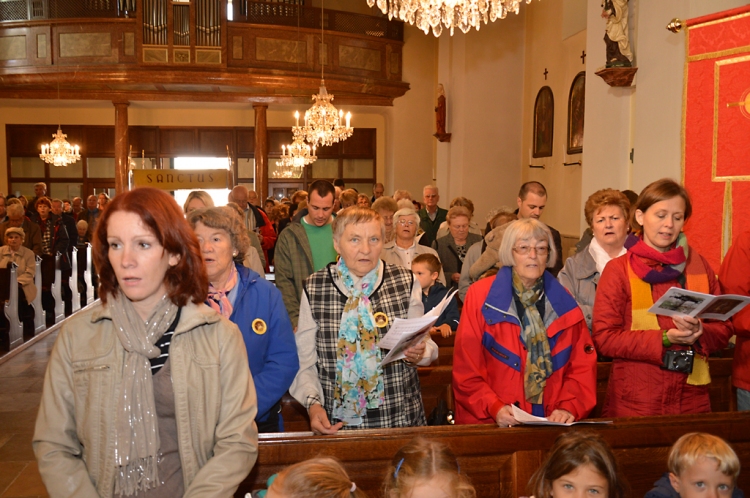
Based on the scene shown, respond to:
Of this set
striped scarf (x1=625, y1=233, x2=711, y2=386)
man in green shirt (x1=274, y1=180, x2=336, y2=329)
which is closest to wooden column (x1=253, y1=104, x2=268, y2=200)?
man in green shirt (x1=274, y1=180, x2=336, y2=329)

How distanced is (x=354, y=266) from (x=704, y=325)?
1499 millimetres

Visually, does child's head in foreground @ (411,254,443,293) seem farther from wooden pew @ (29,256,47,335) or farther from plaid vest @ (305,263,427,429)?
wooden pew @ (29,256,47,335)

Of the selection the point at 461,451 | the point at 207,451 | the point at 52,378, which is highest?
the point at 52,378

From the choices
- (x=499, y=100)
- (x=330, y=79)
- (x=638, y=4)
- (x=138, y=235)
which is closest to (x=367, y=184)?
(x=330, y=79)

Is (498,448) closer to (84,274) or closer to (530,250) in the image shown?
(530,250)

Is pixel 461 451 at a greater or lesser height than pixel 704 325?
lesser

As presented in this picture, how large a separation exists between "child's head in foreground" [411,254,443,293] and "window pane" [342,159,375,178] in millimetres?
12339

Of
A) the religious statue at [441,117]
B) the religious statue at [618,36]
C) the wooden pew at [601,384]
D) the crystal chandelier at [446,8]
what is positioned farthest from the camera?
the religious statue at [441,117]

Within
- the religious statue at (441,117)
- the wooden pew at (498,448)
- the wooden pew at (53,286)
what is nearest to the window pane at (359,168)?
the religious statue at (441,117)

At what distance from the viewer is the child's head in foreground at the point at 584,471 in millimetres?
2115

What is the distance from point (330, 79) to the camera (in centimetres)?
1381

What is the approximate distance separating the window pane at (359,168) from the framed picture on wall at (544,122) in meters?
5.17

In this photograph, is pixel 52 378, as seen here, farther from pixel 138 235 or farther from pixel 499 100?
pixel 499 100

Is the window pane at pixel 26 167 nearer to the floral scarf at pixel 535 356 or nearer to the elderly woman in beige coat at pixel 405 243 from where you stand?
the elderly woman in beige coat at pixel 405 243
